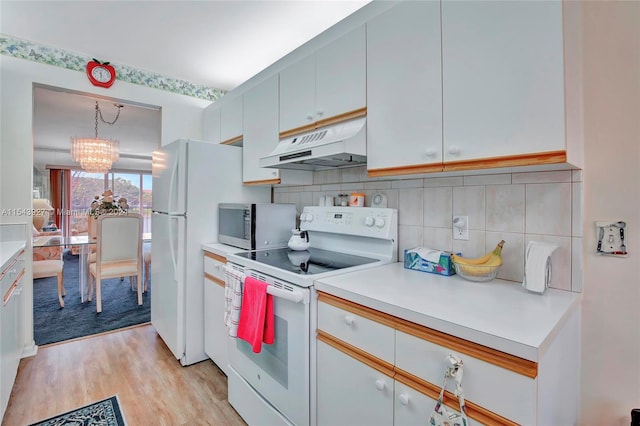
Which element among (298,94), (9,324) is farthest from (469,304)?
(9,324)

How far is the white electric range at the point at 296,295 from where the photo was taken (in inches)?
53.5

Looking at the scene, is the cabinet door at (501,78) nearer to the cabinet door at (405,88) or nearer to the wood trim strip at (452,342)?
the cabinet door at (405,88)

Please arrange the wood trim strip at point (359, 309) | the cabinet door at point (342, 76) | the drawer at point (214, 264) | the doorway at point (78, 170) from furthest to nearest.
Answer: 1. the doorway at point (78, 170)
2. the drawer at point (214, 264)
3. the cabinet door at point (342, 76)
4. the wood trim strip at point (359, 309)

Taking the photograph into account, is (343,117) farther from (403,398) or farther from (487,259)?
(403,398)

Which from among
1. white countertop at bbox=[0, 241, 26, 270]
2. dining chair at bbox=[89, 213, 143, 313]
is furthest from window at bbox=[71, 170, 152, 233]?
white countertop at bbox=[0, 241, 26, 270]

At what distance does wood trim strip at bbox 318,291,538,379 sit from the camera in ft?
2.47

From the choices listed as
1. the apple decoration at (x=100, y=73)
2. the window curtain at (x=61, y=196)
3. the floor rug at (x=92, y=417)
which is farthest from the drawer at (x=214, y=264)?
the window curtain at (x=61, y=196)

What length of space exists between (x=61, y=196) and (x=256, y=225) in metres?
8.27

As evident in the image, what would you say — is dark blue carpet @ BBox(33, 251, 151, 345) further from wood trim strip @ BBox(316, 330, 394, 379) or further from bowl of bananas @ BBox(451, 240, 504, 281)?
bowl of bananas @ BBox(451, 240, 504, 281)

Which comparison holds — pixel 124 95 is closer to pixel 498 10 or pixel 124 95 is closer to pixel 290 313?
pixel 290 313

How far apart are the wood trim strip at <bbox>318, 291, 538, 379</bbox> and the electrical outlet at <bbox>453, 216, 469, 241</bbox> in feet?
2.28

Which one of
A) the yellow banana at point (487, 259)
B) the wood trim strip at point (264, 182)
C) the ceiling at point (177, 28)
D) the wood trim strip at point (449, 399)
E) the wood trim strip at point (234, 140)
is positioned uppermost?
the ceiling at point (177, 28)

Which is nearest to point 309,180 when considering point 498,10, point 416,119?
point 416,119

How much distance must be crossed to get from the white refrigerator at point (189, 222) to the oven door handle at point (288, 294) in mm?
1163
